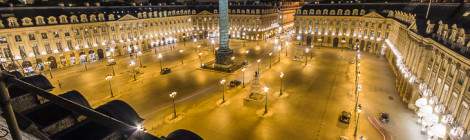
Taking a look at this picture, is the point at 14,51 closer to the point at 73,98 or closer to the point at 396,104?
the point at 73,98

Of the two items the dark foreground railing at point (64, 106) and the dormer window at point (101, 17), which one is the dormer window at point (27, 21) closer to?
the dormer window at point (101, 17)

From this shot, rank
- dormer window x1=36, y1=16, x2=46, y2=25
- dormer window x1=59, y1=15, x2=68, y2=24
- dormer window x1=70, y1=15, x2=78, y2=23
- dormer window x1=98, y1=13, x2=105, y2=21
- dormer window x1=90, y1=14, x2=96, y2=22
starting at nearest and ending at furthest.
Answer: dormer window x1=36, y1=16, x2=46, y2=25 → dormer window x1=59, y1=15, x2=68, y2=24 → dormer window x1=70, y1=15, x2=78, y2=23 → dormer window x1=90, y1=14, x2=96, y2=22 → dormer window x1=98, y1=13, x2=105, y2=21

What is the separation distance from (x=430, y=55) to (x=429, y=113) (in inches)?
707

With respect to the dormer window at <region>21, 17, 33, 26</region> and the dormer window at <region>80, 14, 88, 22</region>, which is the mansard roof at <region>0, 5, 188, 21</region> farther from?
the dormer window at <region>80, 14, 88, 22</region>

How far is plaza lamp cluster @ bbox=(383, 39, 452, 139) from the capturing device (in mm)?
25989

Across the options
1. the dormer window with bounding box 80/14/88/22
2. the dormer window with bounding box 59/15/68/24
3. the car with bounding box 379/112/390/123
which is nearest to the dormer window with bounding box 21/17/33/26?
the dormer window with bounding box 59/15/68/24

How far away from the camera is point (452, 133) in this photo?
95.3 ft

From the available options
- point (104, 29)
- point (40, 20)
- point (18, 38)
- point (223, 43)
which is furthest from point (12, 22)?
point (223, 43)

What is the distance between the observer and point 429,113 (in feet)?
88.5

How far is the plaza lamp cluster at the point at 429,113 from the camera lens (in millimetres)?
25989

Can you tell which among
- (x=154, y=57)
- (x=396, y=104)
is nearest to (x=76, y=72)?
(x=154, y=57)

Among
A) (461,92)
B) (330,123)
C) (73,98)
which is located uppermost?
(73,98)

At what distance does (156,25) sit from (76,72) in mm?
37971

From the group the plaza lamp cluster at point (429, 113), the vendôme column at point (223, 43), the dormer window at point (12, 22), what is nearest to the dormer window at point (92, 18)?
the dormer window at point (12, 22)
